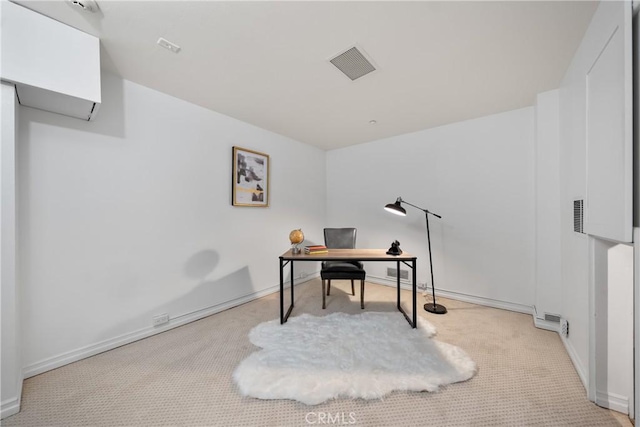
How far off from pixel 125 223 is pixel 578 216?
147 inches

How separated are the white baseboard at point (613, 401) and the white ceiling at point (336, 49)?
235cm

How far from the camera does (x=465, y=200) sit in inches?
120

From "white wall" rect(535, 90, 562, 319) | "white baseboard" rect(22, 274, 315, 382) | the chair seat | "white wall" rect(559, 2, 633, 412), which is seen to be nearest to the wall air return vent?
"white wall" rect(559, 2, 633, 412)

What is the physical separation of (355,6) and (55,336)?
10.4 ft

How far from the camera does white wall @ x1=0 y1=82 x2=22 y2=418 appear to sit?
1346mm

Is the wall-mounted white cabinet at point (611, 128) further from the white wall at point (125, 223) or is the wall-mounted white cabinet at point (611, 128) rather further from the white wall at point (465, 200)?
the white wall at point (125, 223)

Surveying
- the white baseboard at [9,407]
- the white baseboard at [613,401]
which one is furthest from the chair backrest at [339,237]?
the white baseboard at [9,407]

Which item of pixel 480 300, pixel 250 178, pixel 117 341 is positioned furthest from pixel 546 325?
pixel 117 341

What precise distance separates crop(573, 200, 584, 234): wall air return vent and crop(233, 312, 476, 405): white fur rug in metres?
1.28

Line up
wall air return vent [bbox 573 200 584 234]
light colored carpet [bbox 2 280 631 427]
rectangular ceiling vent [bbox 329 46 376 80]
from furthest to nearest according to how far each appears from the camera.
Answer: rectangular ceiling vent [bbox 329 46 376 80] → wall air return vent [bbox 573 200 584 234] → light colored carpet [bbox 2 280 631 427]

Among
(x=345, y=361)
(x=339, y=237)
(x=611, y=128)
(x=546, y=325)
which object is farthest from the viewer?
(x=339, y=237)

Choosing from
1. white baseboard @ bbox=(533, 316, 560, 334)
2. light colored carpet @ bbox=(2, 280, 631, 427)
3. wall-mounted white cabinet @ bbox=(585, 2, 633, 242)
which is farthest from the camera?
white baseboard @ bbox=(533, 316, 560, 334)

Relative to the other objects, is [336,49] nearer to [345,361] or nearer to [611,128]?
[611,128]

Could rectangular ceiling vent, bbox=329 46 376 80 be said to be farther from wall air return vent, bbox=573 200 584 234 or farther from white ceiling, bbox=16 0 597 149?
wall air return vent, bbox=573 200 584 234
